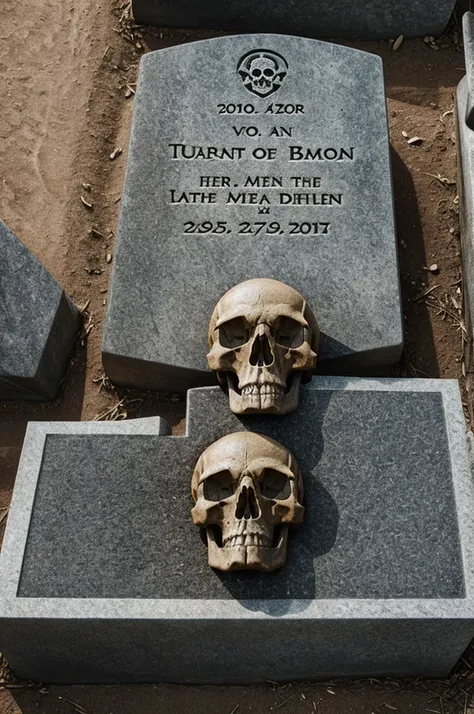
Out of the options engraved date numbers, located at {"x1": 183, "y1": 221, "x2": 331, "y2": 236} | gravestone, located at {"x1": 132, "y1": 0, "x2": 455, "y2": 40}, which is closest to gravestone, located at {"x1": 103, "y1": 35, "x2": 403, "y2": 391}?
engraved date numbers, located at {"x1": 183, "y1": 221, "x2": 331, "y2": 236}

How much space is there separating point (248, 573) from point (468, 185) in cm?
257

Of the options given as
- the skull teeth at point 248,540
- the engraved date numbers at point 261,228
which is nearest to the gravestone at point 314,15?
the engraved date numbers at point 261,228

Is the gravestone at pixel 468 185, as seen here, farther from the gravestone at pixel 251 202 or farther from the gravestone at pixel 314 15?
the gravestone at pixel 314 15

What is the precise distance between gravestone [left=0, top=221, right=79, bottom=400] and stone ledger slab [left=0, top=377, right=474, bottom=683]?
43 centimetres

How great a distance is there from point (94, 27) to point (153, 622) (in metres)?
4.26

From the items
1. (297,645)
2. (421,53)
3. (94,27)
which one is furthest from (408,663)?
(94,27)

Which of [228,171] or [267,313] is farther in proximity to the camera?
[228,171]

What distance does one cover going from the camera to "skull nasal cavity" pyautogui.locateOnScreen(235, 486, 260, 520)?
3389 millimetres

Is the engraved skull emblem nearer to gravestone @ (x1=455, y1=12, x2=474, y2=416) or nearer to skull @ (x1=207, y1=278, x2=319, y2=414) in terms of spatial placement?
gravestone @ (x1=455, y1=12, x2=474, y2=416)

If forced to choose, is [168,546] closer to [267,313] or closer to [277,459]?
[277,459]

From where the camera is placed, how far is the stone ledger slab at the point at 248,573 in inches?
134

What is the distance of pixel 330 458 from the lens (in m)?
3.75

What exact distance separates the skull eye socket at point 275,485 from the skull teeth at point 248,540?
7.4 inches

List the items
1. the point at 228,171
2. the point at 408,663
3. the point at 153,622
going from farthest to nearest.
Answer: the point at 228,171
the point at 408,663
the point at 153,622
